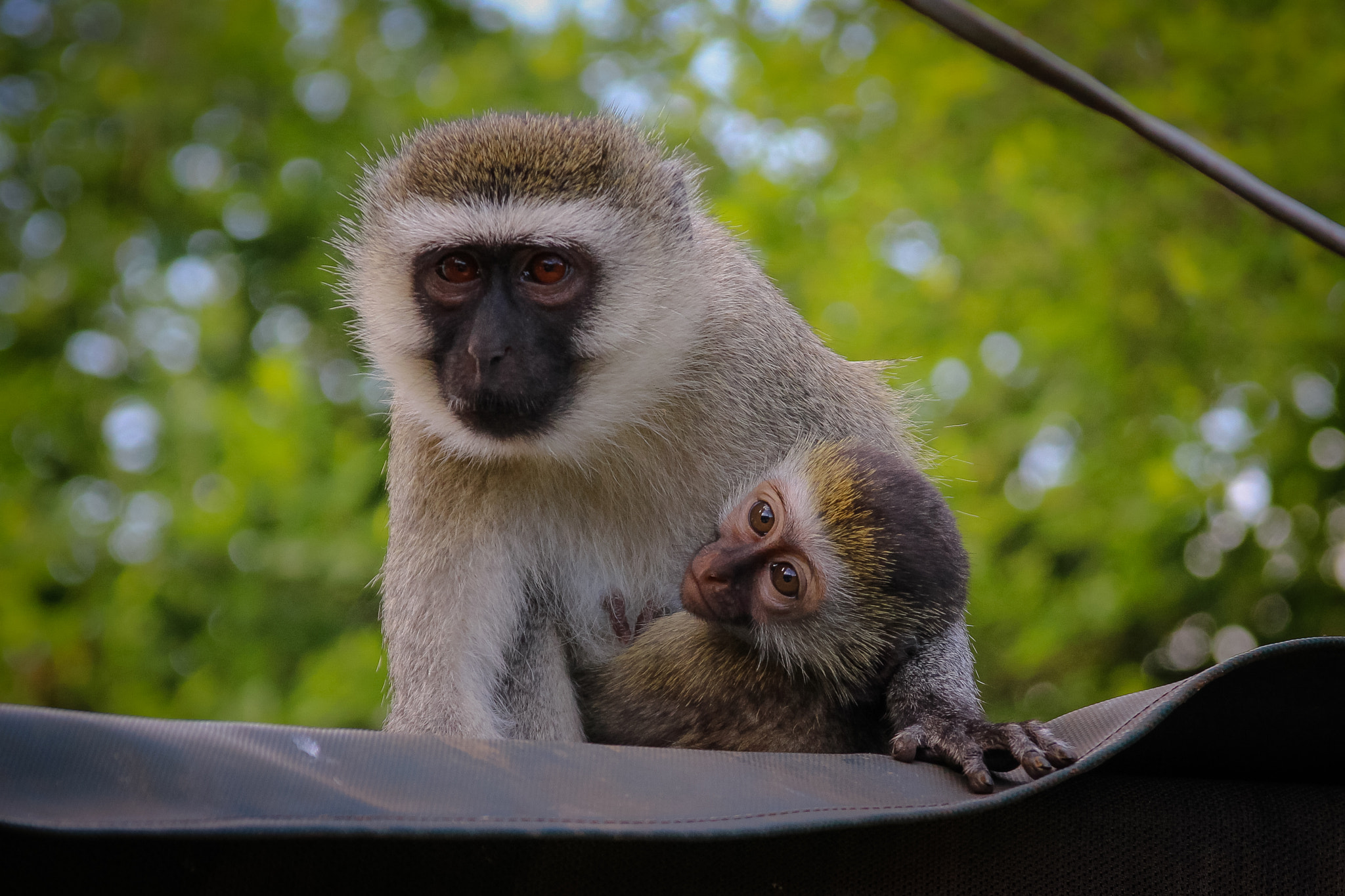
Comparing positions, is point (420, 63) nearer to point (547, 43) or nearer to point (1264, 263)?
point (547, 43)

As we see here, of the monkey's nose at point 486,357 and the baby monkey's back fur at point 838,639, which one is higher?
the monkey's nose at point 486,357

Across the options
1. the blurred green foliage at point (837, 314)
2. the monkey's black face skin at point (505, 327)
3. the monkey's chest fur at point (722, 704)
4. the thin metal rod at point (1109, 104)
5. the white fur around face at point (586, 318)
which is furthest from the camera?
the blurred green foliage at point (837, 314)

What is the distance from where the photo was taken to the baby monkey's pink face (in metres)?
1.85

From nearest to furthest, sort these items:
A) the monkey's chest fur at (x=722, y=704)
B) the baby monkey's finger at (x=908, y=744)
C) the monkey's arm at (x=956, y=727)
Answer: the monkey's arm at (x=956, y=727) < the baby monkey's finger at (x=908, y=744) < the monkey's chest fur at (x=722, y=704)

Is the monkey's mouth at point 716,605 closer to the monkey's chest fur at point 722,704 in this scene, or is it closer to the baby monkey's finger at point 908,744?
the monkey's chest fur at point 722,704

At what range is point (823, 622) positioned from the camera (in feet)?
6.02

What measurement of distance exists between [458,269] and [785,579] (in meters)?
0.82

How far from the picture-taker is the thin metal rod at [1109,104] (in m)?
1.18

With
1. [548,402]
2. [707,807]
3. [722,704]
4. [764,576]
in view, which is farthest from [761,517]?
[707,807]

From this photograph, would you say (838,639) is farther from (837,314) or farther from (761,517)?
(837,314)

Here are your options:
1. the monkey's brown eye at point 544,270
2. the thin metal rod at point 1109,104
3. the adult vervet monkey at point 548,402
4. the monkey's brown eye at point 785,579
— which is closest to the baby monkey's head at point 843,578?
the monkey's brown eye at point 785,579

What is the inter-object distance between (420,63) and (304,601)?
2.26 m

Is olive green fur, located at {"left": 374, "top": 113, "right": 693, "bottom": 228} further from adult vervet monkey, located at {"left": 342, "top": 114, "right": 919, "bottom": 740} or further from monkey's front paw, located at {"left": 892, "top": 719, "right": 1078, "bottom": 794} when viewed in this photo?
monkey's front paw, located at {"left": 892, "top": 719, "right": 1078, "bottom": 794}

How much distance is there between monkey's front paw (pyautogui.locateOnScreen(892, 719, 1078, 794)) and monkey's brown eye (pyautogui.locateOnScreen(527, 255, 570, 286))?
101 centimetres
